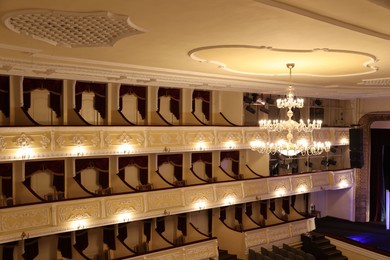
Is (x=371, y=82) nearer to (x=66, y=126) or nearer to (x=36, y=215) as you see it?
(x=66, y=126)

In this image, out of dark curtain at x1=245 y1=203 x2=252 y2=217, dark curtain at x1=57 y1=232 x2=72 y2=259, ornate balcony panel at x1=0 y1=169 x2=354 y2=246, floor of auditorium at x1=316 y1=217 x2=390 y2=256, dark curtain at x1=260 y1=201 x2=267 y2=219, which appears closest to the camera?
ornate balcony panel at x1=0 y1=169 x2=354 y2=246

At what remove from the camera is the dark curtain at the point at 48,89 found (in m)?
10.8

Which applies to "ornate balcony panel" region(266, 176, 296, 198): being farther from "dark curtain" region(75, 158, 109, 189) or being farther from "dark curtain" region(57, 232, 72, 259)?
"dark curtain" region(57, 232, 72, 259)

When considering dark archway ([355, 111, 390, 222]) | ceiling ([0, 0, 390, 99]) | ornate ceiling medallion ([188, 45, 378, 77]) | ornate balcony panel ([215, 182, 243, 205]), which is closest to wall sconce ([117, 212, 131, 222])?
ornate balcony panel ([215, 182, 243, 205])

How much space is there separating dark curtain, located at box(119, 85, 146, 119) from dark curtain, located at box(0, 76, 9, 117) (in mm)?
3464

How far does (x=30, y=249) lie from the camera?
35.7 ft

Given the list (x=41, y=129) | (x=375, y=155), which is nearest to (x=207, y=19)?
(x=41, y=129)

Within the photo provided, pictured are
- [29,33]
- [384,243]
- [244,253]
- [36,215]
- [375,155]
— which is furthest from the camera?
[375,155]

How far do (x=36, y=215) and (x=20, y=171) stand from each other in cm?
180

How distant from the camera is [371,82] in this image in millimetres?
11469

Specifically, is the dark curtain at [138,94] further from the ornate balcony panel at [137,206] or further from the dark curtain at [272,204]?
the dark curtain at [272,204]

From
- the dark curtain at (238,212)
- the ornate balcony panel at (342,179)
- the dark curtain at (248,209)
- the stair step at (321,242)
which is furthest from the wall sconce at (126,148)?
the ornate balcony panel at (342,179)

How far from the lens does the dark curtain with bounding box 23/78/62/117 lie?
10.8 meters

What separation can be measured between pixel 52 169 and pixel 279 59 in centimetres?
754
